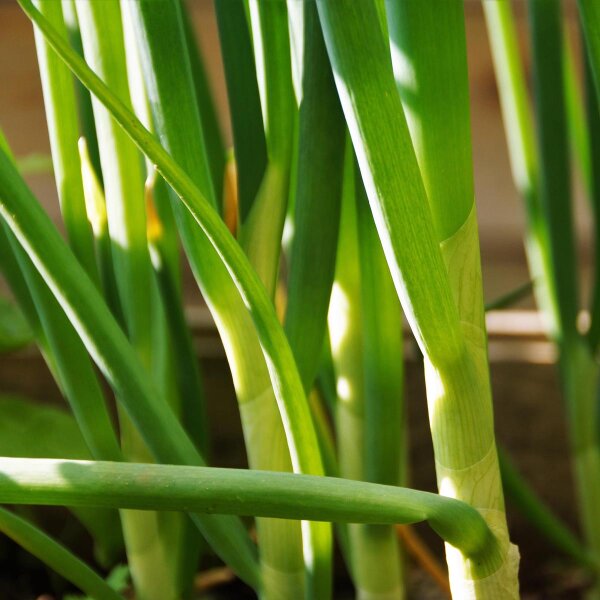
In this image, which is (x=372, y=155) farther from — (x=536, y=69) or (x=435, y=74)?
(x=536, y=69)

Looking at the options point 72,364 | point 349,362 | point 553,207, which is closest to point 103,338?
point 72,364

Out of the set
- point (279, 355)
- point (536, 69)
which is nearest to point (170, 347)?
point (279, 355)

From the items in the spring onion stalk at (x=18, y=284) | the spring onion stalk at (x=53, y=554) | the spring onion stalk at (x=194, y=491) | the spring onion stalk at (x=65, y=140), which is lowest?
the spring onion stalk at (x=53, y=554)

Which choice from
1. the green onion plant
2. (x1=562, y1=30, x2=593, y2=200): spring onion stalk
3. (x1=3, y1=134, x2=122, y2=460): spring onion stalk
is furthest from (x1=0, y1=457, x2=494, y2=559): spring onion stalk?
(x1=562, y1=30, x2=593, y2=200): spring onion stalk

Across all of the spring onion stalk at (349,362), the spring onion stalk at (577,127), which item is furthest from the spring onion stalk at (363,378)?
the spring onion stalk at (577,127)

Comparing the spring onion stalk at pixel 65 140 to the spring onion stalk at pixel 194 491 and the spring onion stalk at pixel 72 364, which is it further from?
the spring onion stalk at pixel 194 491

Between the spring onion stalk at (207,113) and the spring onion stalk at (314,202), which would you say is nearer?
the spring onion stalk at (314,202)

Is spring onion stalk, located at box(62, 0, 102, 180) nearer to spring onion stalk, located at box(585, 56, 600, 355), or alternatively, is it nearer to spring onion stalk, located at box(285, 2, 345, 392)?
spring onion stalk, located at box(285, 2, 345, 392)
